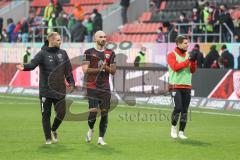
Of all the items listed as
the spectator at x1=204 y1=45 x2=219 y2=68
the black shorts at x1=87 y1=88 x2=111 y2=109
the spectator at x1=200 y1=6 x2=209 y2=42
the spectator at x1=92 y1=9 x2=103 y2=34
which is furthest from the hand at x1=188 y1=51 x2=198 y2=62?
the spectator at x1=92 y1=9 x2=103 y2=34

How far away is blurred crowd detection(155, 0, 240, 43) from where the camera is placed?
31.4 metres

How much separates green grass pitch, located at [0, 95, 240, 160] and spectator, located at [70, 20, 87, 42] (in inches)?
513

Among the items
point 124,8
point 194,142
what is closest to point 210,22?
point 124,8

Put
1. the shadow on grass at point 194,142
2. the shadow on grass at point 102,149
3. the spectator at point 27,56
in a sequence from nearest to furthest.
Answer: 1. the shadow on grass at point 102,149
2. the shadow on grass at point 194,142
3. the spectator at point 27,56

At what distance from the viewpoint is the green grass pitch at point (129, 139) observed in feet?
45.4

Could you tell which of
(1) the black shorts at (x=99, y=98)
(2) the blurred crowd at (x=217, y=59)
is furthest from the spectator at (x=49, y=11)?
(1) the black shorts at (x=99, y=98)

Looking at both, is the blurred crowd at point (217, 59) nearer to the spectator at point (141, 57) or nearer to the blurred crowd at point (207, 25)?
the blurred crowd at point (207, 25)

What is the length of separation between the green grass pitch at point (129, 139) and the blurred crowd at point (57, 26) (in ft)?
43.2

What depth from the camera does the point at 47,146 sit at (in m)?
14.9

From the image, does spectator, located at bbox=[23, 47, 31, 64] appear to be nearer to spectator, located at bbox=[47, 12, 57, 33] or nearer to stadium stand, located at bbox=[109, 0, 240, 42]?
spectator, located at bbox=[47, 12, 57, 33]

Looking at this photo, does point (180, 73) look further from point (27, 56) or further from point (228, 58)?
point (27, 56)

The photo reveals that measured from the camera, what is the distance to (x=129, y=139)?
647 inches

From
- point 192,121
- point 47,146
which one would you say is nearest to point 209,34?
point 192,121

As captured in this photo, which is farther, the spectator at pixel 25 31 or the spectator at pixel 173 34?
the spectator at pixel 25 31
